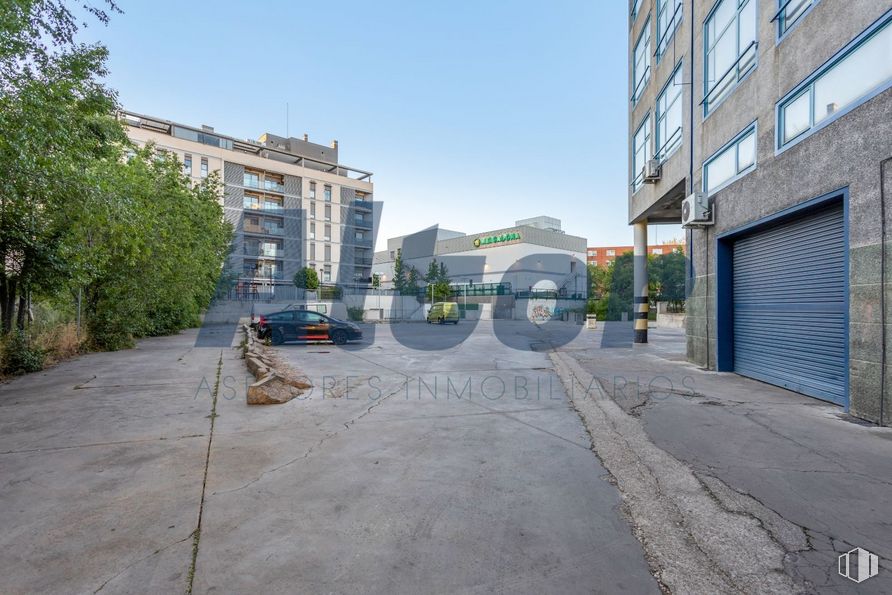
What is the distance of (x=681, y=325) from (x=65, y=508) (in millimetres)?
33922

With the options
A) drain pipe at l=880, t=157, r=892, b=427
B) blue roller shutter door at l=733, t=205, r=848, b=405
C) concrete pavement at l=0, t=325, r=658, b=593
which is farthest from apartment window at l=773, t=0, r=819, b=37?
concrete pavement at l=0, t=325, r=658, b=593

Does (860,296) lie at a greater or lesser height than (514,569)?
greater

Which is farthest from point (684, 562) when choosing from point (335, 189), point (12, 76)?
point (335, 189)

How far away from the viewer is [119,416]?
238 inches

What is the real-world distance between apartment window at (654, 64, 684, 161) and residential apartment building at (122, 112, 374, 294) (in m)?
43.5

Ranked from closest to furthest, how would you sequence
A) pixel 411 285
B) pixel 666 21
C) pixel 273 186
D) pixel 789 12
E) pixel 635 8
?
1. pixel 789 12
2. pixel 666 21
3. pixel 635 8
4. pixel 273 186
5. pixel 411 285

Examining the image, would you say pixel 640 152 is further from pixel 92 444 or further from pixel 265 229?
pixel 265 229

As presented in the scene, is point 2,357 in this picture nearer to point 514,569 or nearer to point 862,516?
point 514,569

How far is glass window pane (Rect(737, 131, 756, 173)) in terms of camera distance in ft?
28.8

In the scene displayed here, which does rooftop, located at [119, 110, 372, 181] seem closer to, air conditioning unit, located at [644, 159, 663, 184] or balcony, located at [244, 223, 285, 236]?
balcony, located at [244, 223, 285, 236]

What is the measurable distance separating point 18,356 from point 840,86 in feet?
50.9

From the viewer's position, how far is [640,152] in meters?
17.3

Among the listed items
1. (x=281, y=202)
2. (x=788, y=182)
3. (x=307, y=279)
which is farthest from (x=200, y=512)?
(x=281, y=202)

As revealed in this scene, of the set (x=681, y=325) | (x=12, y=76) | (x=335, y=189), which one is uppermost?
(x=335, y=189)
